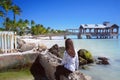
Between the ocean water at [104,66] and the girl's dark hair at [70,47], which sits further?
the ocean water at [104,66]

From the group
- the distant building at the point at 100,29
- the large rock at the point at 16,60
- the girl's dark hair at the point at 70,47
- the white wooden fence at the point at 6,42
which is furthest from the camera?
the distant building at the point at 100,29

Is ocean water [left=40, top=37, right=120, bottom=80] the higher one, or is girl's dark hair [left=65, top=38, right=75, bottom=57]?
girl's dark hair [left=65, top=38, right=75, bottom=57]

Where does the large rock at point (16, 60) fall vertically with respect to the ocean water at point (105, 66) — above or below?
above

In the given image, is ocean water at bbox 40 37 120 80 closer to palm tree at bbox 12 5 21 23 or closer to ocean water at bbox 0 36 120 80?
ocean water at bbox 0 36 120 80

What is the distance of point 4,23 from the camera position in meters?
45.8

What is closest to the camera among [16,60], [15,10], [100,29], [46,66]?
[46,66]

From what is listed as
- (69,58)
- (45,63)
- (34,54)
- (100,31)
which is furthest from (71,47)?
(100,31)

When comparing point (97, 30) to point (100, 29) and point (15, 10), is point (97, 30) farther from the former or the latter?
point (15, 10)

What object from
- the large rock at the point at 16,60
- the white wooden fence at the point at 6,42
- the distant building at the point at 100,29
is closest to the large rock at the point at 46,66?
the large rock at the point at 16,60

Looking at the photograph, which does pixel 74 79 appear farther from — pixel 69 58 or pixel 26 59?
pixel 26 59

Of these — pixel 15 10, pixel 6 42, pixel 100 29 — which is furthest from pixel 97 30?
pixel 6 42

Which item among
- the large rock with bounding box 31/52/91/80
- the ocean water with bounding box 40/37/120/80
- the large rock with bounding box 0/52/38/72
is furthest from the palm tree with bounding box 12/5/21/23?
the large rock with bounding box 31/52/91/80

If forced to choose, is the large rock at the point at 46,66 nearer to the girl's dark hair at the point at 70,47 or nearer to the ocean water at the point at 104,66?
the girl's dark hair at the point at 70,47

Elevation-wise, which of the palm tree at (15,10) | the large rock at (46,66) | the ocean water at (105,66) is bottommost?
the ocean water at (105,66)
